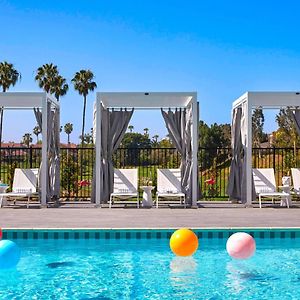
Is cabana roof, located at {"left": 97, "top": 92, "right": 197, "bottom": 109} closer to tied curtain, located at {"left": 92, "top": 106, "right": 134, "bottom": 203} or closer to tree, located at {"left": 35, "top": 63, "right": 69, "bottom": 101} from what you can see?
tied curtain, located at {"left": 92, "top": 106, "right": 134, "bottom": 203}

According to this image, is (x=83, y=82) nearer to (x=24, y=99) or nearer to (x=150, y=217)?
(x=24, y=99)

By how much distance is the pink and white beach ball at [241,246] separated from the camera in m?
6.16

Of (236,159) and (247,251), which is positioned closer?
(247,251)

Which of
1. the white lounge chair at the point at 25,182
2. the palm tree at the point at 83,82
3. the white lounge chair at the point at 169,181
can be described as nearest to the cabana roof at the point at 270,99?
the white lounge chair at the point at 169,181

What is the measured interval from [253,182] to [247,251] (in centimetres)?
557

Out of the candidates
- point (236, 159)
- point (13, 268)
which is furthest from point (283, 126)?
point (13, 268)

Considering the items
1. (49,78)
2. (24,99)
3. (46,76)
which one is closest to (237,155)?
(24,99)

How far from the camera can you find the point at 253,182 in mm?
11625

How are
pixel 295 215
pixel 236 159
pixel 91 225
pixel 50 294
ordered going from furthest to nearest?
pixel 236 159, pixel 295 215, pixel 91 225, pixel 50 294

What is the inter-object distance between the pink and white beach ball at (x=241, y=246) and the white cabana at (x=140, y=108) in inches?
208

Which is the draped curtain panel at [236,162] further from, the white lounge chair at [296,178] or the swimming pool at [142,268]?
the swimming pool at [142,268]

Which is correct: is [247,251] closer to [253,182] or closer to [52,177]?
[253,182]

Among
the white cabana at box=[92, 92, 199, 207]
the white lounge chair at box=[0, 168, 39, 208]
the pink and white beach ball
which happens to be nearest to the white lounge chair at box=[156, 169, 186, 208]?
the white cabana at box=[92, 92, 199, 207]

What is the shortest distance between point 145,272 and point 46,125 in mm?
6179
